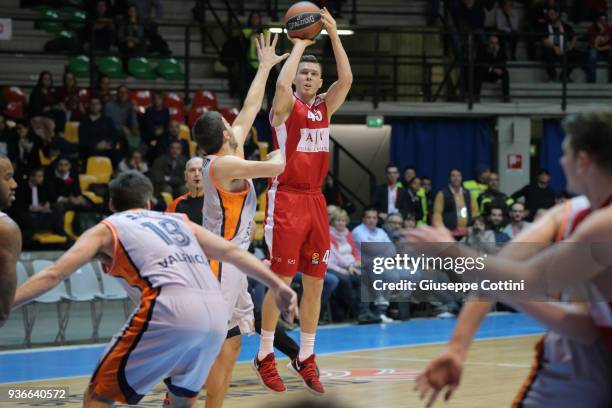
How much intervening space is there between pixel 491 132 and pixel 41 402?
570 inches

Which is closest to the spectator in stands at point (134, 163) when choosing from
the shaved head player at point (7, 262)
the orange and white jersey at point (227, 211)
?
the orange and white jersey at point (227, 211)

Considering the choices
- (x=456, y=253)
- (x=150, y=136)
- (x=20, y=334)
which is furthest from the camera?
(x=150, y=136)

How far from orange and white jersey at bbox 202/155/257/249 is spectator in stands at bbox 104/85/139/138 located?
944 cm

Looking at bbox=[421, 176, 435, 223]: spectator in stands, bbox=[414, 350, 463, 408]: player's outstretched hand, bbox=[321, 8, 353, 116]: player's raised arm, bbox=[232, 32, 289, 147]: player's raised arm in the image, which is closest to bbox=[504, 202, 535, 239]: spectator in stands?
bbox=[421, 176, 435, 223]: spectator in stands

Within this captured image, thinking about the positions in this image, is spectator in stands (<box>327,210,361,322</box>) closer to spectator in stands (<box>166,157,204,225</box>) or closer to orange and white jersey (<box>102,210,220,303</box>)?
spectator in stands (<box>166,157,204,225</box>)

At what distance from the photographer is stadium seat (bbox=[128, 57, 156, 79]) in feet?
59.9

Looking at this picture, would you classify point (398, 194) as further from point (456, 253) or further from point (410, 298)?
point (456, 253)

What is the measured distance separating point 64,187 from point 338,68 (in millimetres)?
7214

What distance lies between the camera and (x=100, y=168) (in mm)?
15422

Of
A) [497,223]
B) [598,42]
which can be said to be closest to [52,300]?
A: [497,223]

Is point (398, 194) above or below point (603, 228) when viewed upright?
below

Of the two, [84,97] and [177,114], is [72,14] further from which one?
[177,114]

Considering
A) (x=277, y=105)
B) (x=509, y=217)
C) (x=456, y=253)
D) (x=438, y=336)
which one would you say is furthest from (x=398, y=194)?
(x=456, y=253)

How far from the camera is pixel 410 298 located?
15602 mm
